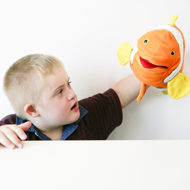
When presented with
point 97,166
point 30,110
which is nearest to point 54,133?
point 30,110

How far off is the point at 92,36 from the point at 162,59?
31 centimetres

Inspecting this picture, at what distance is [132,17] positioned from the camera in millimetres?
632

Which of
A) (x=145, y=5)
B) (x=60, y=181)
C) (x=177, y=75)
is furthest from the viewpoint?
(x=145, y=5)

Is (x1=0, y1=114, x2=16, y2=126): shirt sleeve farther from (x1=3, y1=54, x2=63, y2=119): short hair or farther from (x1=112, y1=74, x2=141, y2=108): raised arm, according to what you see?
(x1=112, y1=74, x2=141, y2=108): raised arm

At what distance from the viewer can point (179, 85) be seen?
0.47 metres

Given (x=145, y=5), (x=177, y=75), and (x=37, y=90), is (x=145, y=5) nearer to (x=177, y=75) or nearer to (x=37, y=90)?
(x=177, y=75)

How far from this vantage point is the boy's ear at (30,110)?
54cm

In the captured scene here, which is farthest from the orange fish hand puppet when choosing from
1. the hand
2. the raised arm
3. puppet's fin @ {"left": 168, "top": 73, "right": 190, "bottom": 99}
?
the hand

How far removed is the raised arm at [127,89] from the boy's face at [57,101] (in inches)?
6.7

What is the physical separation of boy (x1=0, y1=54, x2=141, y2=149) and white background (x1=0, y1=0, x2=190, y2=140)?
72 mm

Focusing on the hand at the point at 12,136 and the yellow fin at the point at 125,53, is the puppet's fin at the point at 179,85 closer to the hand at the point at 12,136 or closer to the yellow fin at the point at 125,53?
the yellow fin at the point at 125,53

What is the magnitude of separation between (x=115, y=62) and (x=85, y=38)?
5.2 inches

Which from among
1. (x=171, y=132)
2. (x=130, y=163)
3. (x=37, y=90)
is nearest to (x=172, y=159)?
(x=130, y=163)

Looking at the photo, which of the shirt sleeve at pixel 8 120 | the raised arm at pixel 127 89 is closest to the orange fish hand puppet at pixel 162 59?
the raised arm at pixel 127 89
